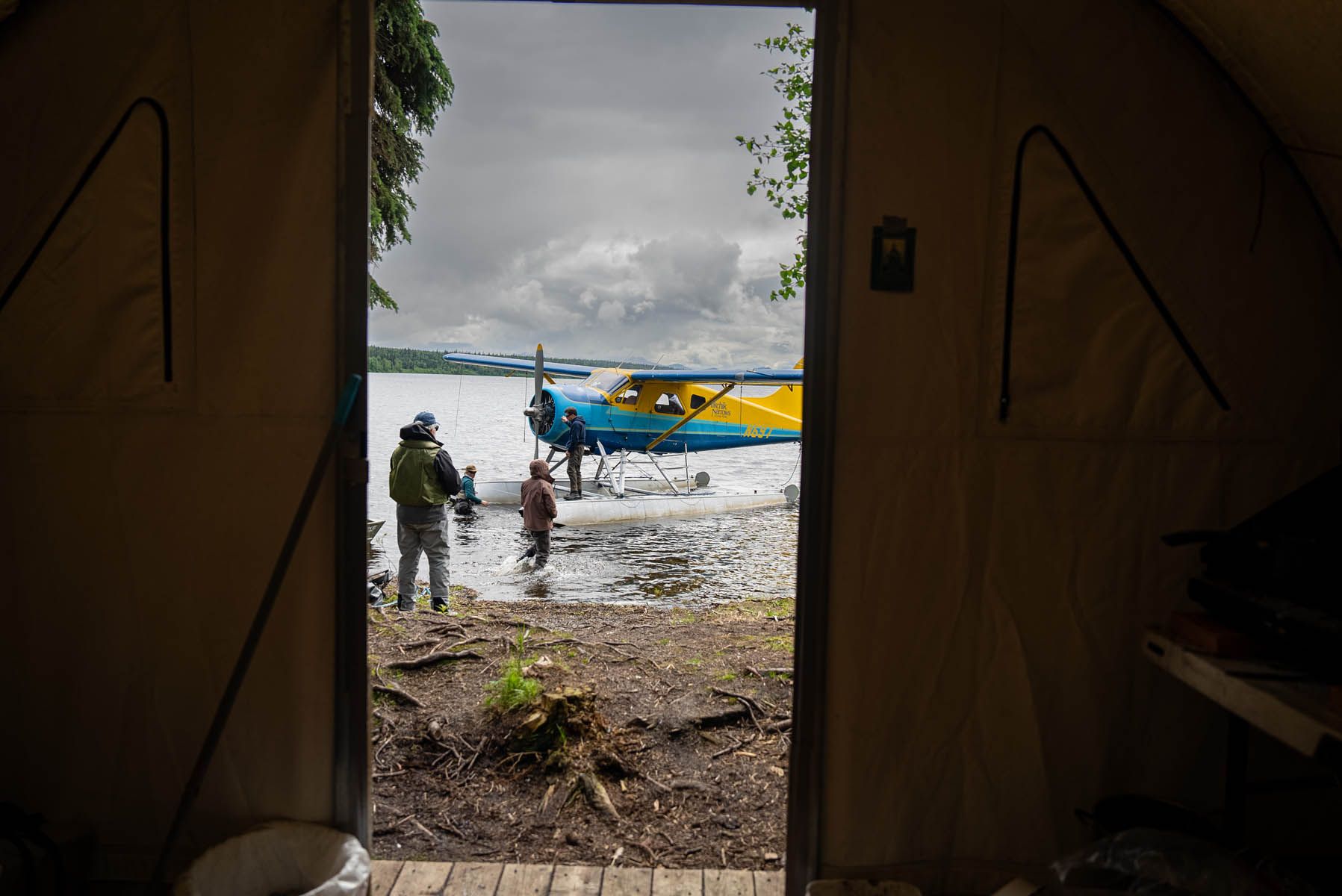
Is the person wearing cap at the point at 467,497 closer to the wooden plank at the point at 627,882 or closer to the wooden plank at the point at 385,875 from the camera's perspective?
the wooden plank at the point at 385,875

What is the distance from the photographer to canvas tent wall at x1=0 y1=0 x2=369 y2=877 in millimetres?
1967

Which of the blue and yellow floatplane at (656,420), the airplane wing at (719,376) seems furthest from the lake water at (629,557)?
the airplane wing at (719,376)

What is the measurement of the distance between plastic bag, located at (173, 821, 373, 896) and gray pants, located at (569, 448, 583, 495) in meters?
12.8

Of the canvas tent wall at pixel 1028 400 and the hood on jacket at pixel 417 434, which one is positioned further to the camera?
the hood on jacket at pixel 417 434

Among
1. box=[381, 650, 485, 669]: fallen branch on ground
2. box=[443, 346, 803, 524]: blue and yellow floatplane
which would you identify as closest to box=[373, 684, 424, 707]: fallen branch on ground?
box=[381, 650, 485, 669]: fallen branch on ground

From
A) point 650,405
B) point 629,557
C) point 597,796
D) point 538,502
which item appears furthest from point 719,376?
point 597,796

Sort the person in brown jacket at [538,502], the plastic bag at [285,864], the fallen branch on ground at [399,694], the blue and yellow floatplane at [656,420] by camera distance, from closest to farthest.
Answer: the plastic bag at [285,864] → the fallen branch on ground at [399,694] → the person in brown jacket at [538,502] → the blue and yellow floatplane at [656,420]

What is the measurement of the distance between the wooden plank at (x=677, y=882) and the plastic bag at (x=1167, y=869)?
33.3 inches

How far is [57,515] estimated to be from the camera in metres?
2.06

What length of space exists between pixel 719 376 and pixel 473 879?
46.5ft

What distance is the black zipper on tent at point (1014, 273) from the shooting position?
6.48 feet

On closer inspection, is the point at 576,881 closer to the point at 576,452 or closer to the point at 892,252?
the point at 892,252

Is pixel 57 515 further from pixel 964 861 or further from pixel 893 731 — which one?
pixel 964 861

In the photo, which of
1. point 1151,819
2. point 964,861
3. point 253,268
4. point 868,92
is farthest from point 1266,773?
point 253,268
